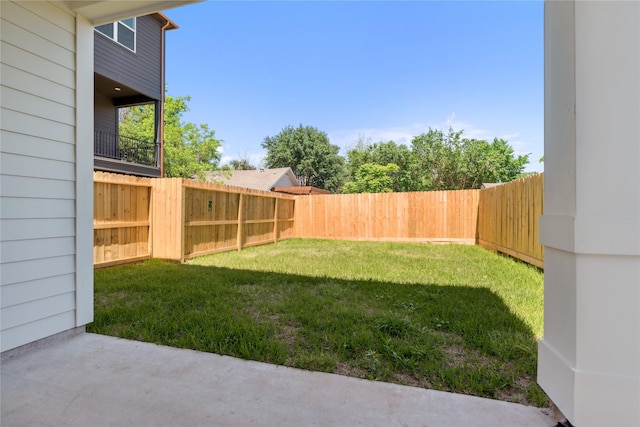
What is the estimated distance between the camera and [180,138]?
16328 mm

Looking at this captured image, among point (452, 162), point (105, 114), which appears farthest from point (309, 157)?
point (105, 114)

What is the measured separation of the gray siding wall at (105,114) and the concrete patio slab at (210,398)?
9610 mm

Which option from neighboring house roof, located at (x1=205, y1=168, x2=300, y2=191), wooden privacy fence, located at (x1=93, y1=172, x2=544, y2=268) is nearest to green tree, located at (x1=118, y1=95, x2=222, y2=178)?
neighboring house roof, located at (x1=205, y1=168, x2=300, y2=191)

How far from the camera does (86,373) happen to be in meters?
1.92

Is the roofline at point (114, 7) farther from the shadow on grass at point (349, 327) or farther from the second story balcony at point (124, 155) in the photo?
the second story balcony at point (124, 155)

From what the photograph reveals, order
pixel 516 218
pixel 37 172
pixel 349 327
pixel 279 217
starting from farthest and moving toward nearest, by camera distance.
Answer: pixel 279 217, pixel 516 218, pixel 349 327, pixel 37 172

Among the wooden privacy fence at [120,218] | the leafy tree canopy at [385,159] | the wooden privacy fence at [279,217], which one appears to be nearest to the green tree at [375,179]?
the leafy tree canopy at [385,159]

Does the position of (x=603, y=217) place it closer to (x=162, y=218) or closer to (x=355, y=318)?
(x=355, y=318)

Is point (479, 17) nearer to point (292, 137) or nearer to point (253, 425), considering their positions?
point (253, 425)

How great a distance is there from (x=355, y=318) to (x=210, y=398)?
1575 millimetres

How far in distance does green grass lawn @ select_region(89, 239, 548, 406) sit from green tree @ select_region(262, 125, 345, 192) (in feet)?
75.4

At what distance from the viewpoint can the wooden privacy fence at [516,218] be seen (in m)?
5.14

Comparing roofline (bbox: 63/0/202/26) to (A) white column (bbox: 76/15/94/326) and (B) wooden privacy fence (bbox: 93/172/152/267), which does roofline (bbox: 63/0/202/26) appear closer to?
(A) white column (bbox: 76/15/94/326)

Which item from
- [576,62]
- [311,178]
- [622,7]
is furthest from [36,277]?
[311,178]
